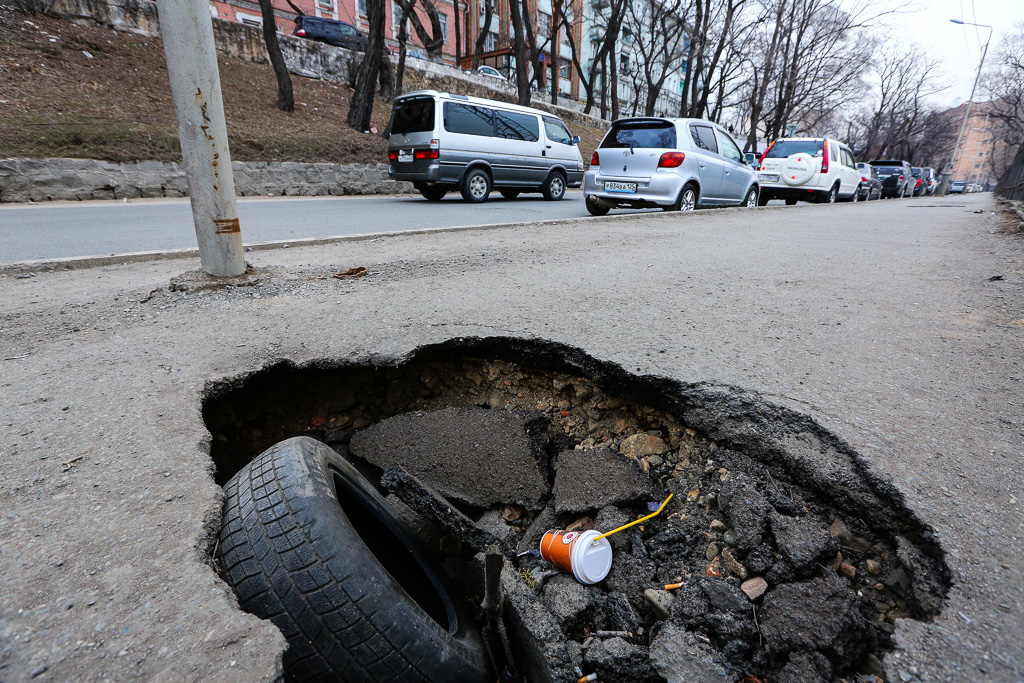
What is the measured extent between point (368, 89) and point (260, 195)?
5841 millimetres

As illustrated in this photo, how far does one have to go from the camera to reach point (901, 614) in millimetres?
1479

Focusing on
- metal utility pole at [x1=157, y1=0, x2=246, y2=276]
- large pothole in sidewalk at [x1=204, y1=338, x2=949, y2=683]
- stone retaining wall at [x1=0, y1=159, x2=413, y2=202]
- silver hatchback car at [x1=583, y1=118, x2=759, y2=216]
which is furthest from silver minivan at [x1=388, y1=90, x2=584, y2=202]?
large pothole in sidewalk at [x1=204, y1=338, x2=949, y2=683]

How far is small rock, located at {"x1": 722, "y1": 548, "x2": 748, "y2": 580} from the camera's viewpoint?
174 cm

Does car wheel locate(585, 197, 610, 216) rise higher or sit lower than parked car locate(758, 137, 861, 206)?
lower

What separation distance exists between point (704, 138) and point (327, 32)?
88.1 feet

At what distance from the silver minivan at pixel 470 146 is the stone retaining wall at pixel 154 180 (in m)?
2.71

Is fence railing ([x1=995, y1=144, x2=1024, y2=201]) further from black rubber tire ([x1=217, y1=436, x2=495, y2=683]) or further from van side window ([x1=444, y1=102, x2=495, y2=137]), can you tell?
black rubber tire ([x1=217, y1=436, x2=495, y2=683])

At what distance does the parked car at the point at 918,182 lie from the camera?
1035 inches

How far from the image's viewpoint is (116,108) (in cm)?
1327

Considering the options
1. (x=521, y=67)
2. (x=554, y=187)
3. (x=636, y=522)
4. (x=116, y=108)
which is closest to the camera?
(x=636, y=522)

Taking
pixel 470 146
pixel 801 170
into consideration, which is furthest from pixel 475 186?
pixel 801 170

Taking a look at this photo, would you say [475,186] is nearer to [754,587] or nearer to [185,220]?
[185,220]

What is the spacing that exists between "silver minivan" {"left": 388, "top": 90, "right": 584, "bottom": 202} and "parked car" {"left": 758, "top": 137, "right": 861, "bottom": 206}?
5.58 meters

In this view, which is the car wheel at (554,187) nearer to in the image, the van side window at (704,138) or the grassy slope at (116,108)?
the van side window at (704,138)
